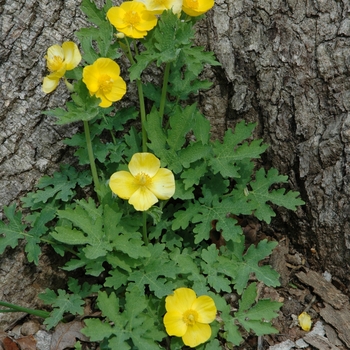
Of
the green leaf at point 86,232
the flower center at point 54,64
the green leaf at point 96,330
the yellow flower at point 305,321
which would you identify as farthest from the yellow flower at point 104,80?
the yellow flower at point 305,321

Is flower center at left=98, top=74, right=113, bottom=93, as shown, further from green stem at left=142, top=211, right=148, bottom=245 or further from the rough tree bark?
green stem at left=142, top=211, right=148, bottom=245

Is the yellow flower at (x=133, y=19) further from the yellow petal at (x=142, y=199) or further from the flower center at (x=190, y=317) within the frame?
the flower center at (x=190, y=317)

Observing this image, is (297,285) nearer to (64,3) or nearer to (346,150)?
(346,150)

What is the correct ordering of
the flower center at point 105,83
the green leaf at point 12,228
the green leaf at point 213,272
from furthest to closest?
1. the green leaf at point 12,228
2. the green leaf at point 213,272
3. the flower center at point 105,83

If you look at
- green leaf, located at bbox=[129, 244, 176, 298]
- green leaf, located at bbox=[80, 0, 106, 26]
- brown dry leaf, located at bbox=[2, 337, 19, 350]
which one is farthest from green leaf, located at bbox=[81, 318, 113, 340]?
green leaf, located at bbox=[80, 0, 106, 26]

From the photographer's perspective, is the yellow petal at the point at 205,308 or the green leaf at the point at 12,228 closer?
the yellow petal at the point at 205,308

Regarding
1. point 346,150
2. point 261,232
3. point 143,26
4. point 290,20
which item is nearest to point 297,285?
point 261,232
